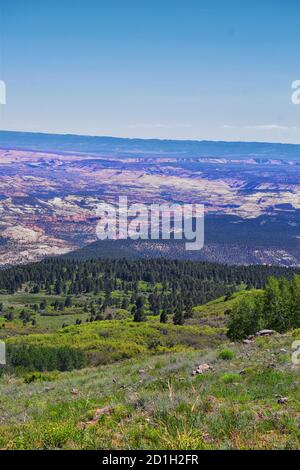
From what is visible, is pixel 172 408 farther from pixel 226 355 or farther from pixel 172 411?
pixel 226 355

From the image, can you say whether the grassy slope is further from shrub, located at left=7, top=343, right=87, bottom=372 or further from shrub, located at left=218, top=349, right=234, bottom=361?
shrub, located at left=7, top=343, right=87, bottom=372

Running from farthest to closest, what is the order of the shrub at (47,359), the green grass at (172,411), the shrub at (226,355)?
the shrub at (47,359), the shrub at (226,355), the green grass at (172,411)

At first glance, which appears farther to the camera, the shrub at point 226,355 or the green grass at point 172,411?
the shrub at point 226,355

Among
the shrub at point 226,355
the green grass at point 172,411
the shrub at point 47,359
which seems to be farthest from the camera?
the shrub at point 47,359

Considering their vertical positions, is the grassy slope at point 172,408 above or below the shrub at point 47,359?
above

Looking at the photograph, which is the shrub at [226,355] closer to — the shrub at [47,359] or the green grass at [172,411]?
the green grass at [172,411]

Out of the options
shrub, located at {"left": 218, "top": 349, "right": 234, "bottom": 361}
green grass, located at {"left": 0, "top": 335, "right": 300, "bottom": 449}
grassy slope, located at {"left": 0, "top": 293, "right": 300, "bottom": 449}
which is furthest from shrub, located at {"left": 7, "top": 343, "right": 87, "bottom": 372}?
shrub, located at {"left": 218, "top": 349, "right": 234, "bottom": 361}

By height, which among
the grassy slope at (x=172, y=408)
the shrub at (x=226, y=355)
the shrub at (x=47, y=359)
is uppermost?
the grassy slope at (x=172, y=408)

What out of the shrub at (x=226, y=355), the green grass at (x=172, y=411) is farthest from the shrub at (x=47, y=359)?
the shrub at (x=226, y=355)

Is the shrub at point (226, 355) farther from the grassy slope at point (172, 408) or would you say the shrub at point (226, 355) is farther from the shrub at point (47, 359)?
the shrub at point (47, 359)

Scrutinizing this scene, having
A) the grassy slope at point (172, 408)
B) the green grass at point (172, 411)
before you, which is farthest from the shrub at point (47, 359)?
the green grass at point (172, 411)

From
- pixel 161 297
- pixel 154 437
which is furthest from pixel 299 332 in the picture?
pixel 161 297
